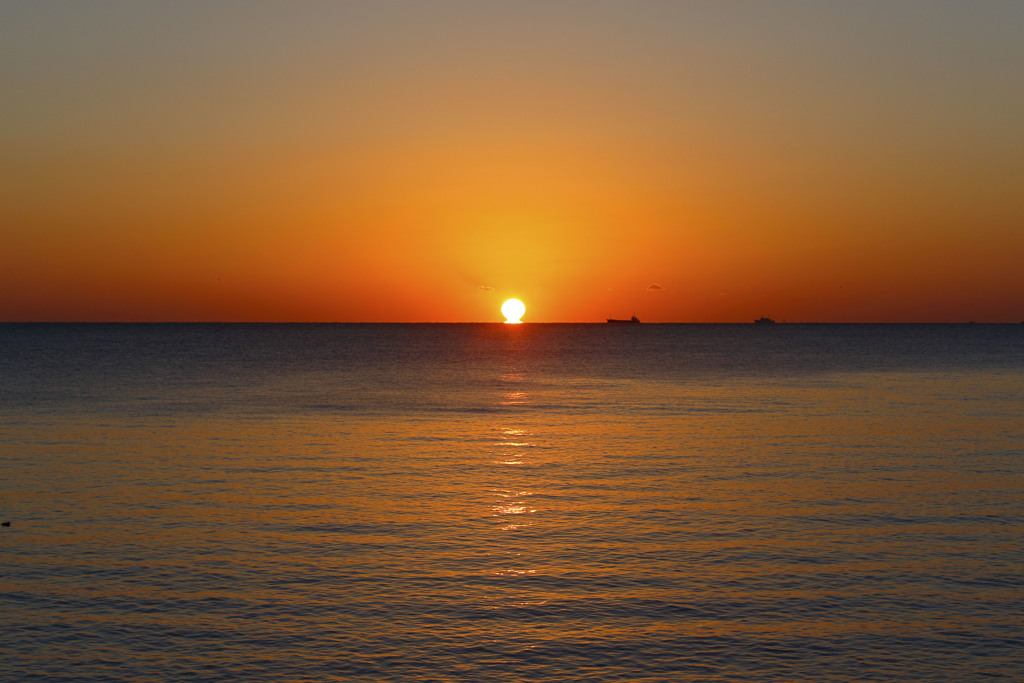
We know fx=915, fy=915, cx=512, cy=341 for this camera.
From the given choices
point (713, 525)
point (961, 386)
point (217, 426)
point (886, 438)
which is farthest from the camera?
point (961, 386)

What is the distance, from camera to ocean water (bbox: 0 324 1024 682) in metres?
13.4

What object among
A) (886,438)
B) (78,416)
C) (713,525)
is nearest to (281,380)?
A: (78,416)

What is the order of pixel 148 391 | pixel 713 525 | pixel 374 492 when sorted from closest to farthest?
pixel 713 525, pixel 374 492, pixel 148 391

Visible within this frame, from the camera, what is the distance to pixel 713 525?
70.5ft

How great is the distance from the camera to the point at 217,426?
42281 millimetres

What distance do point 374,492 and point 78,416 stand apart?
87.3 feet

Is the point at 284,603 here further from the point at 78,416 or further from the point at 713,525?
the point at 78,416

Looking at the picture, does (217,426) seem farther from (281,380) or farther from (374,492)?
(281,380)

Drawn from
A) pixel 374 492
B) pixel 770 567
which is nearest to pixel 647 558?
pixel 770 567

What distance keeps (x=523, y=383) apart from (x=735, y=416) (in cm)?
3157

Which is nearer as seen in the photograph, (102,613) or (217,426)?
(102,613)

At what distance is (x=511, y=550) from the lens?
19.1m

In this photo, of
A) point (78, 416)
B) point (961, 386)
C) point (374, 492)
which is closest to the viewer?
point (374, 492)

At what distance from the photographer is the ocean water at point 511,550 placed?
13422mm
